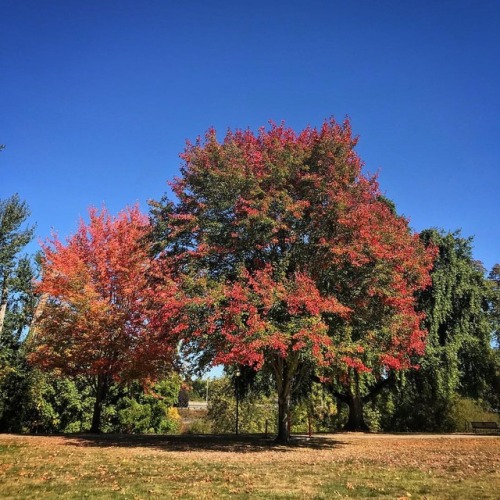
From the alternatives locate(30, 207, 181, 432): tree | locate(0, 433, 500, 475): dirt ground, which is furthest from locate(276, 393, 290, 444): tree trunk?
locate(30, 207, 181, 432): tree

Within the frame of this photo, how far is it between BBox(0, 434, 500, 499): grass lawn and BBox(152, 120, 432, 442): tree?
3.09 m

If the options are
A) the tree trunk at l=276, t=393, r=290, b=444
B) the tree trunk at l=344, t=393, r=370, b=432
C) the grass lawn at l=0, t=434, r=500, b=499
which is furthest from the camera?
the tree trunk at l=344, t=393, r=370, b=432

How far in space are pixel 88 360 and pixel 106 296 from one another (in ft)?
9.71

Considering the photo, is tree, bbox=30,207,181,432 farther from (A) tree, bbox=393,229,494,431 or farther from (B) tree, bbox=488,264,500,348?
(B) tree, bbox=488,264,500,348

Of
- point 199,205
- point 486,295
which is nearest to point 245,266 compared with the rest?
point 199,205

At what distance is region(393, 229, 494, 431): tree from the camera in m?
25.6

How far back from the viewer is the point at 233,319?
558 inches

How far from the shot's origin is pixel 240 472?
33.0ft

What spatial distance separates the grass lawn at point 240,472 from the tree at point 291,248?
10.1ft

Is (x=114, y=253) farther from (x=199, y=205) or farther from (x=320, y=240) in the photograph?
(x=320, y=240)

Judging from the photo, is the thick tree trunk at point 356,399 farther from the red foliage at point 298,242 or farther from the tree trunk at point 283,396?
the red foliage at point 298,242

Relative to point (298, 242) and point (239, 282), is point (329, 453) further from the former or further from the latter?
point (298, 242)

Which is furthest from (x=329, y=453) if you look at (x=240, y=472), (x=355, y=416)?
(x=355, y=416)

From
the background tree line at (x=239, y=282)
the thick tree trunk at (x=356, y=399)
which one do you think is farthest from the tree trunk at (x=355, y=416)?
the background tree line at (x=239, y=282)
